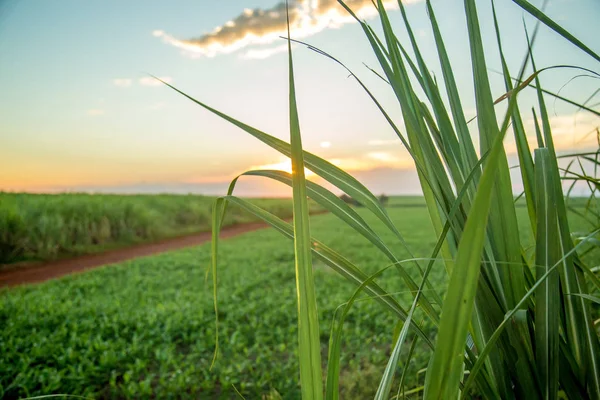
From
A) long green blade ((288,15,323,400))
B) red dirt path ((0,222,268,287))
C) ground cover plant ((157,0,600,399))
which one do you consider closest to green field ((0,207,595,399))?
red dirt path ((0,222,268,287))

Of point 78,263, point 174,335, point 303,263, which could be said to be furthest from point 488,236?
point 78,263

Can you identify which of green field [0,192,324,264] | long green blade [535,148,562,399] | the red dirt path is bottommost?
the red dirt path

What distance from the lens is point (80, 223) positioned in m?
5.71

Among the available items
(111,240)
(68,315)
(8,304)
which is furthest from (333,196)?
(111,240)

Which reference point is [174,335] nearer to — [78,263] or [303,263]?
[303,263]

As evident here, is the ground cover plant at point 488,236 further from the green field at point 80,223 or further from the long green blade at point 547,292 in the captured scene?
the green field at point 80,223

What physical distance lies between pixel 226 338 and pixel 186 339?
217mm

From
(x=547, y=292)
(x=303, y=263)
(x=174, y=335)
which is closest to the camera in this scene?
(x=303, y=263)

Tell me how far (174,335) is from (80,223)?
3.92 meters

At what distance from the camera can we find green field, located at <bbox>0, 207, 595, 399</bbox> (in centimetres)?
180

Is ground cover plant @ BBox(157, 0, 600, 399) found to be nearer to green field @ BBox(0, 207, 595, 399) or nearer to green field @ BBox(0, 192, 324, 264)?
green field @ BBox(0, 207, 595, 399)

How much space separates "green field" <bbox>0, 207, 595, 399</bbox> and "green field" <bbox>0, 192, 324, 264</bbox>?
1.42 meters

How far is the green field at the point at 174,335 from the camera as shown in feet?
5.90

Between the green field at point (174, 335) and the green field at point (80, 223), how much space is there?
142 centimetres
